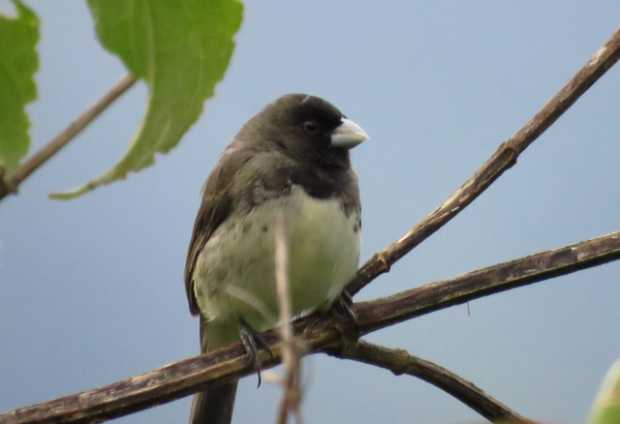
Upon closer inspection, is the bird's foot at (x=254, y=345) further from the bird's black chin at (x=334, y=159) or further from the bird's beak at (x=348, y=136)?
the bird's beak at (x=348, y=136)

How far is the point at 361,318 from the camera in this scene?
1.74m

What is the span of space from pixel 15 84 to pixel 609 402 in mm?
341

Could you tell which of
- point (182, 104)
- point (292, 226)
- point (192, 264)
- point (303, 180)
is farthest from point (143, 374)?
point (192, 264)

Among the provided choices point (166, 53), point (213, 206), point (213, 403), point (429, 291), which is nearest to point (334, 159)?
point (213, 206)

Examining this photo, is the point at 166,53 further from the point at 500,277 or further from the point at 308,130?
the point at 308,130

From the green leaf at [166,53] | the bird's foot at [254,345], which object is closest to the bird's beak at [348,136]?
the bird's foot at [254,345]

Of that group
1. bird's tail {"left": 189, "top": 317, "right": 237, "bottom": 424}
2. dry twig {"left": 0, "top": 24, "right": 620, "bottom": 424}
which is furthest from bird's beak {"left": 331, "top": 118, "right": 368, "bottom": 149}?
dry twig {"left": 0, "top": 24, "right": 620, "bottom": 424}

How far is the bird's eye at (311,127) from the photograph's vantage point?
3.14 metres

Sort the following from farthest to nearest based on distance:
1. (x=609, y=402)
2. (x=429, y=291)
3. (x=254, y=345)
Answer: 1. (x=254, y=345)
2. (x=429, y=291)
3. (x=609, y=402)

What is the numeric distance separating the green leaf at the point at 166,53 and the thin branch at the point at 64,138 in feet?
0.06

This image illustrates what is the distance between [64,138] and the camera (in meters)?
0.46

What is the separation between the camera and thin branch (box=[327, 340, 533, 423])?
1.32 meters

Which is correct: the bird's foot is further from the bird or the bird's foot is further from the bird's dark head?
the bird's dark head

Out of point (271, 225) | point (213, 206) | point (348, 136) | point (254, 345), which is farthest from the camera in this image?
point (348, 136)
